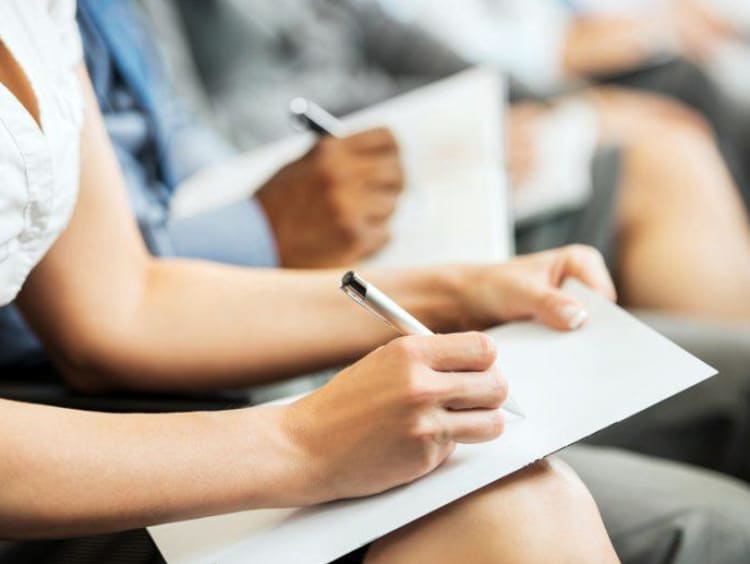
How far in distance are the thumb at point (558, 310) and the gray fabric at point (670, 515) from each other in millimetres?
121

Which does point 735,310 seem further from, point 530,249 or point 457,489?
point 457,489

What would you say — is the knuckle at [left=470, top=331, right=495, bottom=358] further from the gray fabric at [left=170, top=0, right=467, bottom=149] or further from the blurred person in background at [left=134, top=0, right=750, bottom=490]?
the gray fabric at [left=170, top=0, right=467, bottom=149]

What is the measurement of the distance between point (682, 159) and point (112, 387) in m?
0.69

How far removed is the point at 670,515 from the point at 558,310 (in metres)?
0.15

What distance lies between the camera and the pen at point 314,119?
0.75 metres

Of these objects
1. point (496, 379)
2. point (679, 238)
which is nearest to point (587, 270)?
point (496, 379)

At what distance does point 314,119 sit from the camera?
753mm

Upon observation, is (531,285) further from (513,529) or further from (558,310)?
(513,529)

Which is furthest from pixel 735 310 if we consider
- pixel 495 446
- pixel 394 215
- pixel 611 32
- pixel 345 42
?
pixel 611 32

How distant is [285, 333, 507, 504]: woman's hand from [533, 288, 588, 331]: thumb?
99 mm

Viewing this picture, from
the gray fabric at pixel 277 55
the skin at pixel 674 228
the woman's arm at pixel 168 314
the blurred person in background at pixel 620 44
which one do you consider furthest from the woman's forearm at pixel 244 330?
the blurred person in background at pixel 620 44

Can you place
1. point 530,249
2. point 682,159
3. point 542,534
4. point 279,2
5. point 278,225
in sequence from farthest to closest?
point 279,2 → point 682,159 → point 530,249 → point 278,225 → point 542,534

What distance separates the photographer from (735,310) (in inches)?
35.0

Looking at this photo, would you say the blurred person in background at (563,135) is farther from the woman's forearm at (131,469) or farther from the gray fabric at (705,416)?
the woman's forearm at (131,469)
